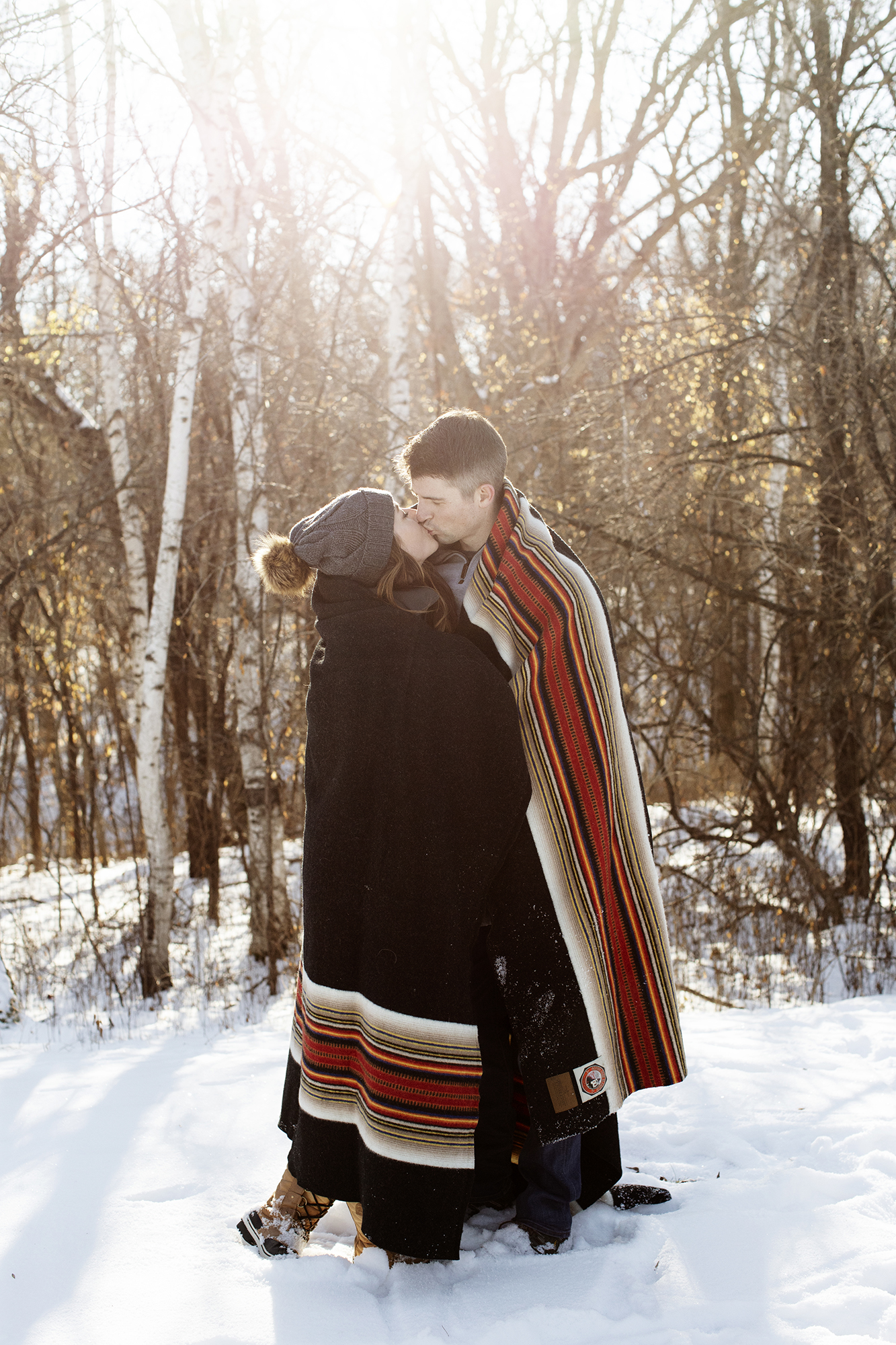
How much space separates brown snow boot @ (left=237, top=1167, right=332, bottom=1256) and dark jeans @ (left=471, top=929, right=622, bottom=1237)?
408 mm

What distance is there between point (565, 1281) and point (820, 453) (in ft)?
18.2

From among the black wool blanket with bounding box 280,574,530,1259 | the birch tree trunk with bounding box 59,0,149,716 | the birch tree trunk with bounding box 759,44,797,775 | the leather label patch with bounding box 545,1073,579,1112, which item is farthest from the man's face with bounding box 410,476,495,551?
the birch tree trunk with bounding box 59,0,149,716

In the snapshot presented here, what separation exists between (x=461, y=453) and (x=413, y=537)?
25 cm

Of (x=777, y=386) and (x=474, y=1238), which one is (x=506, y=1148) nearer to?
(x=474, y=1238)

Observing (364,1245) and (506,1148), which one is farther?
(506,1148)

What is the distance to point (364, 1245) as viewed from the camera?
2275 millimetres

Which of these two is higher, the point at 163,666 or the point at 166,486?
the point at 166,486

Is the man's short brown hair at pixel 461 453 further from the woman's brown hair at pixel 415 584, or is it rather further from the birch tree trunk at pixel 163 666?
the birch tree trunk at pixel 163 666

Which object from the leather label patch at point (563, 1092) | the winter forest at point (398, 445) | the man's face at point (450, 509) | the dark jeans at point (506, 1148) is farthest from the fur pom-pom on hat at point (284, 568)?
the winter forest at point (398, 445)

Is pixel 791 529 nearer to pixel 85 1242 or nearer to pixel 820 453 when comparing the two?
pixel 820 453

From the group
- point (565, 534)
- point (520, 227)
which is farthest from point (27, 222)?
point (520, 227)

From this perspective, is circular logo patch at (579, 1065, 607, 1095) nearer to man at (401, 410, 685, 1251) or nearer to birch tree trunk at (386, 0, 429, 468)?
man at (401, 410, 685, 1251)

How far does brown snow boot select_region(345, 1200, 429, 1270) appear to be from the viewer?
222 centimetres

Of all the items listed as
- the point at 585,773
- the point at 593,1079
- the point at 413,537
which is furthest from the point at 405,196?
the point at 593,1079
